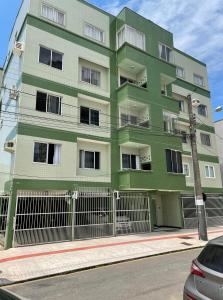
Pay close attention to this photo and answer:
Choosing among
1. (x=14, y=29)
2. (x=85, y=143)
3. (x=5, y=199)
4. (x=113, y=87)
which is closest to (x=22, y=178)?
(x=5, y=199)

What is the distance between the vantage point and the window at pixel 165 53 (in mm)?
22625

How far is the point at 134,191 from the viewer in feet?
60.8

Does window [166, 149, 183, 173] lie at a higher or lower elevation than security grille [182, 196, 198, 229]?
higher

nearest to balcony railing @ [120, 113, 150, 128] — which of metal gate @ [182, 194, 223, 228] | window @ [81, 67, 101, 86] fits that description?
window @ [81, 67, 101, 86]

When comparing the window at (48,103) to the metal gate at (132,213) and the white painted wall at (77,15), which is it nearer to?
the white painted wall at (77,15)

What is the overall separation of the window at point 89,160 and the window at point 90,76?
5520mm

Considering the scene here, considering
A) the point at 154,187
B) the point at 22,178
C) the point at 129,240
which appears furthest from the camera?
the point at 154,187

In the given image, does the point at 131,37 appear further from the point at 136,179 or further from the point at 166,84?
the point at 136,179

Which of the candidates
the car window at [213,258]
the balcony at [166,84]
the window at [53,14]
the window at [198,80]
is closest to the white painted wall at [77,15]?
the window at [53,14]

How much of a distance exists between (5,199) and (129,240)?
7.86 m

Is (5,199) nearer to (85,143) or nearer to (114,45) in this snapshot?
(85,143)

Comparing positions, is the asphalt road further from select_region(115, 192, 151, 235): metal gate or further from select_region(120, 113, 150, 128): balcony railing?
select_region(120, 113, 150, 128): balcony railing

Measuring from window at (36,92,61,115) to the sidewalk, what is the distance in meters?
8.21

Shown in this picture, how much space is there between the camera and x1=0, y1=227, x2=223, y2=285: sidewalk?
9.23m
